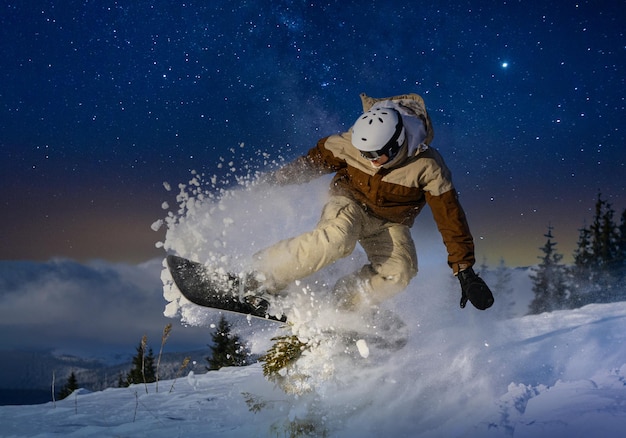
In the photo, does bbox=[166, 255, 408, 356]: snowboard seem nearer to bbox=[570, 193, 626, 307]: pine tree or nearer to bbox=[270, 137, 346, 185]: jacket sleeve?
bbox=[270, 137, 346, 185]: jacket sleeve

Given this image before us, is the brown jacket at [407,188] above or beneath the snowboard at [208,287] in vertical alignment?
above

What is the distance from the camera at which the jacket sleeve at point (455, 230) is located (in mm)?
4258

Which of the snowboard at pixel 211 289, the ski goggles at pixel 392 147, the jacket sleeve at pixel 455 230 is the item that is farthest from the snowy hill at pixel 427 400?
the ski goggles at pixel 392 147

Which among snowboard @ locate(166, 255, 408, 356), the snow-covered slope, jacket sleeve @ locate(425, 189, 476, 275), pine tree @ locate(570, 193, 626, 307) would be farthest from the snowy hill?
pine tree @ locate(570, 193, 626, 307)

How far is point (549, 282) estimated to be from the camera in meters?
26.0

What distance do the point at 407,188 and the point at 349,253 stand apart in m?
0.77

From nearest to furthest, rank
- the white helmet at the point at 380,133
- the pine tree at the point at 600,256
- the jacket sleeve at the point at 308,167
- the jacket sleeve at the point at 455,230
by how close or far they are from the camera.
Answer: the white helmet at the point at 380,133 < the jacket sleeve at the point at 455,230 < the jacket sleeve at the point at 308,167 < the pine tree at the point at 600,256

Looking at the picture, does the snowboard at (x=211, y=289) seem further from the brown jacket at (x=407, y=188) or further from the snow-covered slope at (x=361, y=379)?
the brown jacket at (x=407, y=188)

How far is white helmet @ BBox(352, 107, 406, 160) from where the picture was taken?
13.2 feet

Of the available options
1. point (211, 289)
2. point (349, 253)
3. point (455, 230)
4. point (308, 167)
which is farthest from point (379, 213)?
point (211, 289)

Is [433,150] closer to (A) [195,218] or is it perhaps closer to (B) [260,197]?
(B) [260,197]

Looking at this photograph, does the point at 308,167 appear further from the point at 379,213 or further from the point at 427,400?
the point at 427,400

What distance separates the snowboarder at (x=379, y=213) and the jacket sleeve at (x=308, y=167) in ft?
0.05

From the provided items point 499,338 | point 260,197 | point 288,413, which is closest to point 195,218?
point 260,197
